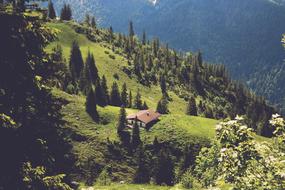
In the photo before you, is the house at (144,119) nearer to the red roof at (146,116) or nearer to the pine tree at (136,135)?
the red roof at (146,116)

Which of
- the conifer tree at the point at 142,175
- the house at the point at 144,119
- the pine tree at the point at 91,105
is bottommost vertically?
the conifer tree at the point at 142,175

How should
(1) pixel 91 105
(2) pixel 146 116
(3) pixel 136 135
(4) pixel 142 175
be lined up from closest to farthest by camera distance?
(4) pixel 142 175
(3) pixel 136 135
(1) pixel 91 105
(2) pixel 146 116

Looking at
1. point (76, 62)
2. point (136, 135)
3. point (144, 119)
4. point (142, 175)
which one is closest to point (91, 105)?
point (144, 119)

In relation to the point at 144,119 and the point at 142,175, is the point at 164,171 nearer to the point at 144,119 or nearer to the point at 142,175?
the point at 142,175

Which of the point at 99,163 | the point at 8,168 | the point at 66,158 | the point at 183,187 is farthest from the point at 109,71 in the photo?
the point at 8,168

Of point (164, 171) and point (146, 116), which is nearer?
point (164, 171)

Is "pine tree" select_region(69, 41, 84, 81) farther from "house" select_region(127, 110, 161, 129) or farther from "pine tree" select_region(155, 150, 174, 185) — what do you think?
"pine tree" select_region(155, 150, 174, 185)


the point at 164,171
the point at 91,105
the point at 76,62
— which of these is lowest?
the point at 164,171

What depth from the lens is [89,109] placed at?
116812 mm

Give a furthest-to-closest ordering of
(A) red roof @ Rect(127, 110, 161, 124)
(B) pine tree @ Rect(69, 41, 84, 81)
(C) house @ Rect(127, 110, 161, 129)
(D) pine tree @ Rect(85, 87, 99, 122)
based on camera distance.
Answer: (B) pine tree @ Rect(69, 41, 84, 81)
(A) red roof @ Rect(127, 110, 161, 124)
(D) pine tree @ Rect(85, 87, 99, 122)
(C) house @ Rect(127, 110, 161, 129)

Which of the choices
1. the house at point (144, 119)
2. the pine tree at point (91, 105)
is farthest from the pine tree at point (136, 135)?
the pine tree at point (91, 105)

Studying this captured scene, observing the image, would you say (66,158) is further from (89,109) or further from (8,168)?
(89,109)

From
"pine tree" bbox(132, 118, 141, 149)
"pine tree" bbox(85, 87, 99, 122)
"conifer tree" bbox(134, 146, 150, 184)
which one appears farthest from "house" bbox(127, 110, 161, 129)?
"conifer tree" bbox(134, 146, 150, 184)

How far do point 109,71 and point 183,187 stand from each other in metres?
123
